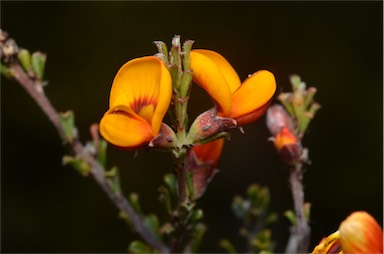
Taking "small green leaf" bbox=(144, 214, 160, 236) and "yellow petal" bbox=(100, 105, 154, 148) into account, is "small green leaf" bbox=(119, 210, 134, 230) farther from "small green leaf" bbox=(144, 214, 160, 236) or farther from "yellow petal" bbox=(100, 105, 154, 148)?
"yellow petal" bbox=(100, 105, 154, 148)

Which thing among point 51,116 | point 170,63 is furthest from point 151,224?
point 170,63

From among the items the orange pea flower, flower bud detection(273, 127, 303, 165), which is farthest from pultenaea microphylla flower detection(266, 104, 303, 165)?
the orange pea flower

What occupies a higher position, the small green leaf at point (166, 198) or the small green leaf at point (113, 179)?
the small green leaf at point (113, 179)

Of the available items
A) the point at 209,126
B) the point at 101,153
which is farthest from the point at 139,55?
the point at 209,126

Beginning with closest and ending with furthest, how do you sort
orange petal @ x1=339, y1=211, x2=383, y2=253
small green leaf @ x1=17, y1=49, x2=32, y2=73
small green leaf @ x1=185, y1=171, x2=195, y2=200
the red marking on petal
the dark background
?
orange petal @ x1=339, y1=211, x2=383, y2=253 < the red marking on petal < small green leaf @ x1=185, y1=171, x2=195, y2=200 < small green leaf @ x1=17, y1=49, x2=32, y2=73 < the dark background

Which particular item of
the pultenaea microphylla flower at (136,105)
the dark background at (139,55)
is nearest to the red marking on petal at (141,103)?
the pultenaea microphylla flower at (136,105)

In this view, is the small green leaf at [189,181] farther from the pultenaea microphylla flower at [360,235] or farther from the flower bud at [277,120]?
the pultenaea microphylla flower at [360,235]
